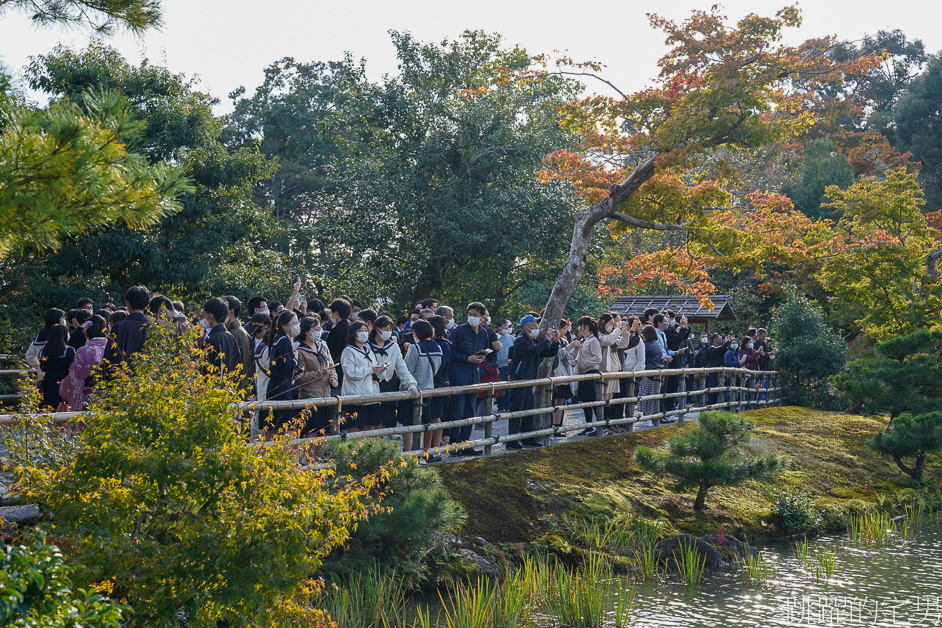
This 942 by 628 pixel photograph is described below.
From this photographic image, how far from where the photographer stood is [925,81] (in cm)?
3638

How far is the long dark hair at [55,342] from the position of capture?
9.38 meters

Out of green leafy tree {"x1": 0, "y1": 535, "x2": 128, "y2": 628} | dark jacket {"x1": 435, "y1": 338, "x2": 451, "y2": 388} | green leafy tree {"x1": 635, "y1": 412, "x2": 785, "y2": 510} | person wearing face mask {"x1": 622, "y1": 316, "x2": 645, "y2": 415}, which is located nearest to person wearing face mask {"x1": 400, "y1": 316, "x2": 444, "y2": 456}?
dark jacket {"x1": 435, "y1": 338, "x2": 451, "y2": 388}

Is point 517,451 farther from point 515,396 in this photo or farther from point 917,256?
point 917,256

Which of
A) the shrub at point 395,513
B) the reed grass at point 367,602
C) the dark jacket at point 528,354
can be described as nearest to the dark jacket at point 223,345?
the shrub at point 395,513

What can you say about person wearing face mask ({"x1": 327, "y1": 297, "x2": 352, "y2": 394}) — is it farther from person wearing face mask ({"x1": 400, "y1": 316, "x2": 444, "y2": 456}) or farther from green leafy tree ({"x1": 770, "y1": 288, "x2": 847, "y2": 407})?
green leafy tree ({"x1": 770, "y1": 288, "x2": 847, "y2": 407})

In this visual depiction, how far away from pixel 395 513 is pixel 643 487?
16.5 feet

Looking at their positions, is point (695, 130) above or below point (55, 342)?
above

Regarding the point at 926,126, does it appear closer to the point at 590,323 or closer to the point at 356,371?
the point at 590,323

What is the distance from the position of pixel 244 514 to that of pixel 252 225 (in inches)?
507

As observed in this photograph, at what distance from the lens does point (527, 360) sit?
1066 centimetres

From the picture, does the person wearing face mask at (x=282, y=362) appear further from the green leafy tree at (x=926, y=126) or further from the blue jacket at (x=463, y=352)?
the green leafy tree at (x=926, y=126)

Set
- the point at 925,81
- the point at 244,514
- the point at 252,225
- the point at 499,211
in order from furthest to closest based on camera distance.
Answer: the point at 925,81 → the point at 499,211 → the point at 252,225 → the point at 244,514

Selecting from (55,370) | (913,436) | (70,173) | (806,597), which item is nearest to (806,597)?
(806,597)

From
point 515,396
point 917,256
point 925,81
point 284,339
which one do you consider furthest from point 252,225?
point 925,81
